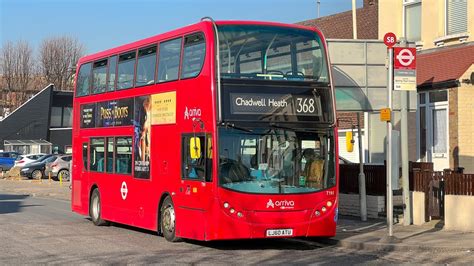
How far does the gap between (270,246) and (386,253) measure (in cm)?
232

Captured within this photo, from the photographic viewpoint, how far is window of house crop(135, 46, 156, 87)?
14.2 metres

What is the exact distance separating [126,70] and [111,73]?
0.91 meters

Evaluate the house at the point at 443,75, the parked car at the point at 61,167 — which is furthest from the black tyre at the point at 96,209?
the parked car at the point at 61,167

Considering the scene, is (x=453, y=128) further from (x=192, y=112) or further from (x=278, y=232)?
(x=192, y=112)

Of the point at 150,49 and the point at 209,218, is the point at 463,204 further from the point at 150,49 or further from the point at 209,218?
the point at 150,49

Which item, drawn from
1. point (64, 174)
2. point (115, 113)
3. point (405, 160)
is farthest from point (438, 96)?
point (64, 174)

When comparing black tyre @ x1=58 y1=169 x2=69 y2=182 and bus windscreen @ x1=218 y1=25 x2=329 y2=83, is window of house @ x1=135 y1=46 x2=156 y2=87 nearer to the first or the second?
bus windscreen @ x1=218 y1=25 x2=329 y2=83

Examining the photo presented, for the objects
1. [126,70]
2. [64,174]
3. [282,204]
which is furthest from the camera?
[64,174]

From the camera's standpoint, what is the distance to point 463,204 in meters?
13.9

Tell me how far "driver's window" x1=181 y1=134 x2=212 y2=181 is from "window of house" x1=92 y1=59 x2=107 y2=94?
4468mm

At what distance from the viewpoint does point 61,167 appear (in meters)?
40.2

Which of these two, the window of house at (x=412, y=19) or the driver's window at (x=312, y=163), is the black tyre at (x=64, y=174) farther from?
the driver's window at (x=312, y=163)

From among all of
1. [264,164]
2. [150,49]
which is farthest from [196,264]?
[150,49]

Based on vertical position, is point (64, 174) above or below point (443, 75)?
below
